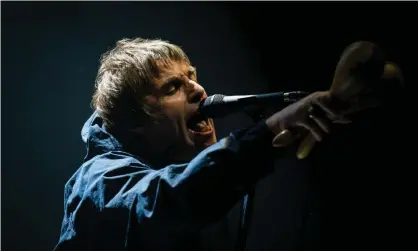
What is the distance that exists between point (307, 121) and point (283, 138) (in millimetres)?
36

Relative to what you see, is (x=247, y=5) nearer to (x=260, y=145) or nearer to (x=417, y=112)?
(x=417, y=112)

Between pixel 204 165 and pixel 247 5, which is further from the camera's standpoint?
pixel 247 5

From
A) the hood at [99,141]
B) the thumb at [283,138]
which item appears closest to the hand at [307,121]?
the thumb at [283,138]

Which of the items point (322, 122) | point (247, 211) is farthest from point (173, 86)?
point (322, 122)

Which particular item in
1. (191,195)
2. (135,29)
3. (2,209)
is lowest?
(2,209)

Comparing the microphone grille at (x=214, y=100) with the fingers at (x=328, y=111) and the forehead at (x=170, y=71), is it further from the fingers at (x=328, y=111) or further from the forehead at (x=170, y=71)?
the fingers at (x=328, y=111)

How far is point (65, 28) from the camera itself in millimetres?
1346

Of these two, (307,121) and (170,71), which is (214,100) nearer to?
(170,71)

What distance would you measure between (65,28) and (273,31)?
55cm

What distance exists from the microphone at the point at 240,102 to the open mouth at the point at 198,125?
0.6 inches

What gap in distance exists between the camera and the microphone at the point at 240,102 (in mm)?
750

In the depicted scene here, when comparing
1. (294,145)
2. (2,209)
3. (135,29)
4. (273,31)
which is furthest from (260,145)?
(2,209)

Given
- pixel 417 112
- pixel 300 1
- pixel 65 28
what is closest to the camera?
pixel 417 112

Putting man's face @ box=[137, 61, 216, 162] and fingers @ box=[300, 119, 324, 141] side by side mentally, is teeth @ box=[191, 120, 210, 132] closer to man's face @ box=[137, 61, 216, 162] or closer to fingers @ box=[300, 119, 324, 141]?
man's face @ box=[137, 61, 216, 162]
